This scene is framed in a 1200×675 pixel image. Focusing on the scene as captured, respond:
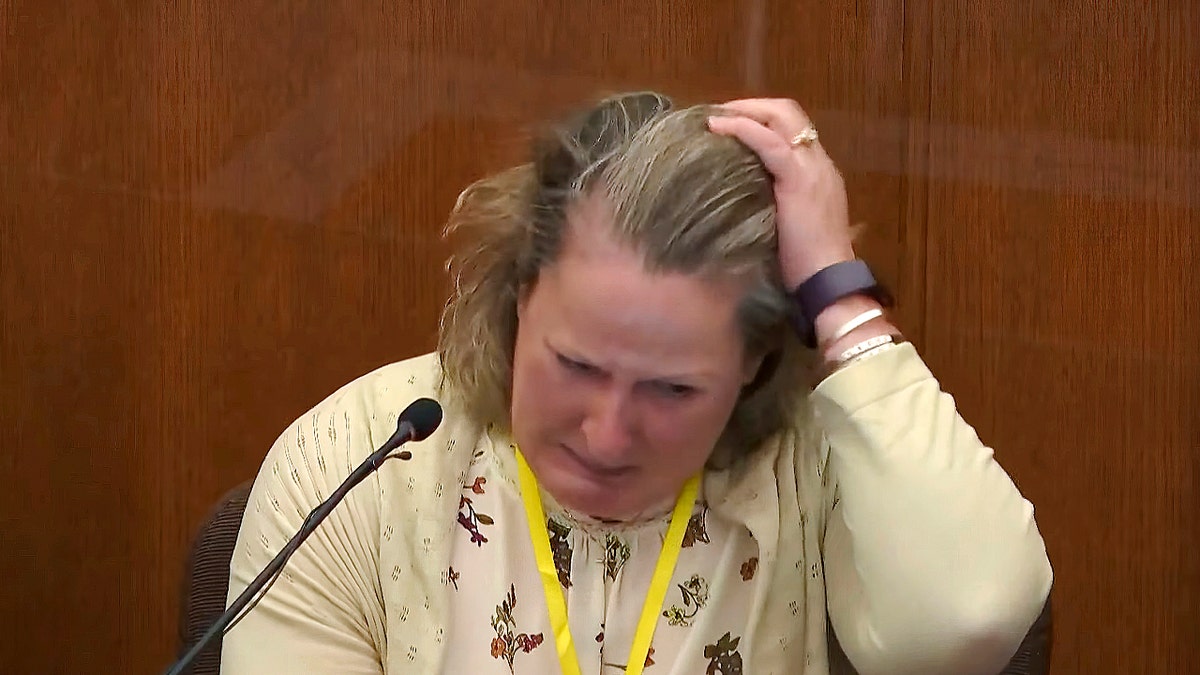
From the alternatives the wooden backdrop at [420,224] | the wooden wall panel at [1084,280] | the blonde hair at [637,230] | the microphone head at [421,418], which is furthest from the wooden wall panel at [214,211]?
the microphone head at [421,418]

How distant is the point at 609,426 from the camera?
3.10ft

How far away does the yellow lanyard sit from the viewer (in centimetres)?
103

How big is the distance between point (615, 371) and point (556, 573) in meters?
0.23

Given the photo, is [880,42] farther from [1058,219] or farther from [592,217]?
[592,217]

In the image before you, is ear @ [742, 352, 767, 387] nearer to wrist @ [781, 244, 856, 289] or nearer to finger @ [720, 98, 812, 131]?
wrist @ [781, 244, 856, 289]

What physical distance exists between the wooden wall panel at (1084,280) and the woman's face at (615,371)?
861 mm

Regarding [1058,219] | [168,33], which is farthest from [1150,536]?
[168,33]

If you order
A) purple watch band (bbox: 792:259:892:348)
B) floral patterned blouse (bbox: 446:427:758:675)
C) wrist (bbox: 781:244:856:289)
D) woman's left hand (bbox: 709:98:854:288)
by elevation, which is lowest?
floral patterned blouse (bbox: 446:427:758:675)

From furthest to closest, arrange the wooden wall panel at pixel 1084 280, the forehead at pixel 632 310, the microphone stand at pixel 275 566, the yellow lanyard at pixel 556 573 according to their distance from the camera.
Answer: the wooden wall panel at pixel 1084 280, the yellow lanyard at pixel 556 573, the forehead at pixel 632 310, the microphone stand at pixel 275 566

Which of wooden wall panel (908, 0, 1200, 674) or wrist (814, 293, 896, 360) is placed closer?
wrist (814, 293, 896, 360)

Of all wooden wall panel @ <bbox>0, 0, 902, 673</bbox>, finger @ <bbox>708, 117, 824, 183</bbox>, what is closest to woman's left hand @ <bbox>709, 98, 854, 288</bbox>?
finger @ <bbox>708, 117, 824, 183</bbox>

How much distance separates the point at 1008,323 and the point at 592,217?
3.32ft

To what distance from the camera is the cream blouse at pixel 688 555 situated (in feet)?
3.16

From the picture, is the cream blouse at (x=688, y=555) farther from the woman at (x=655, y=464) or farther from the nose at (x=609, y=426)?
the nose at (x=609, y=426)
